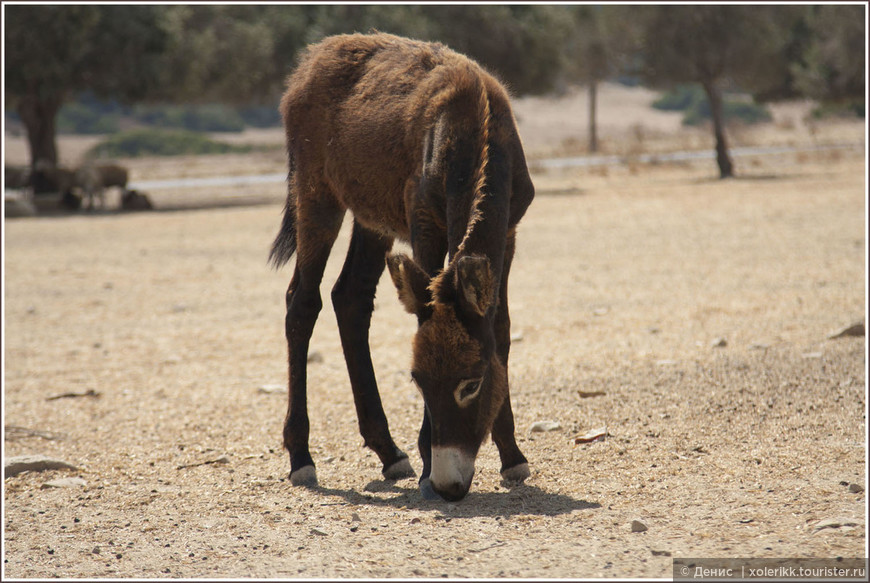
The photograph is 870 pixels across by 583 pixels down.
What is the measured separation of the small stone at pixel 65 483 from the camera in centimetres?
500

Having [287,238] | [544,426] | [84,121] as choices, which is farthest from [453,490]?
[84,121]

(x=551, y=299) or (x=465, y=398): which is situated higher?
(x=465, y=398)

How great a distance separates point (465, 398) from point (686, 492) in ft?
4.16

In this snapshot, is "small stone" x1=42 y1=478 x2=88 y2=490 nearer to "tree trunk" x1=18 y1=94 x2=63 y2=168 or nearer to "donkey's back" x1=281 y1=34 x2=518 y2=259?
"donkey's back" x1=281 y1=34 x2=518 y2=259

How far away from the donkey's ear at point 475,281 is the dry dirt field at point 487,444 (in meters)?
0.99

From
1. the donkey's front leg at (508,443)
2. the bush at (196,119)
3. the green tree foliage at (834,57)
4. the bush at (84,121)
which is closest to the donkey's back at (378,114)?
the donkey's front leg at (508,443)

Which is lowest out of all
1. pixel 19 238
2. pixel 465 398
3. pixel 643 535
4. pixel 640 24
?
pixel 19 238

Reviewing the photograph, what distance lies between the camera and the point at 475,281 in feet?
11.8

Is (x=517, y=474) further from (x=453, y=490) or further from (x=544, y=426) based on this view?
(x=544, y=426)

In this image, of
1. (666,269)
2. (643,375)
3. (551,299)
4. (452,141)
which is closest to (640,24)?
(666,269)

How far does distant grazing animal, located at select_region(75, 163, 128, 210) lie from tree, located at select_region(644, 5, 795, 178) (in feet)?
57.2

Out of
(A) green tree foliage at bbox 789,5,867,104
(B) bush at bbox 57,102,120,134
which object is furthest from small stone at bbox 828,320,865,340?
(B) bush at bbox 57,102,120,134

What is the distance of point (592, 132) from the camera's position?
54531mm

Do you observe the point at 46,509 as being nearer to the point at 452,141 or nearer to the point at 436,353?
the point at 436,353
